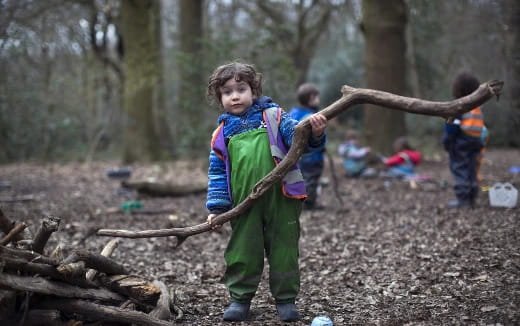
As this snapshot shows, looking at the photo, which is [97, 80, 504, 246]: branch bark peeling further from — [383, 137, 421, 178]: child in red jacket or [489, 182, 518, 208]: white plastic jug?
[383, 137, 421, 178]: child in red jacket

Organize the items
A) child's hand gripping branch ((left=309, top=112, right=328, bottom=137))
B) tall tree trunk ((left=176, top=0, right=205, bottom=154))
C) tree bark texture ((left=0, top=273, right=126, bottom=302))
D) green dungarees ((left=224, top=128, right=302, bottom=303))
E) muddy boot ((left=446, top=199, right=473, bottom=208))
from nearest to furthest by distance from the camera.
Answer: tree bark texture ((left=0, top=273, right=126, bottom=302)) → child's hand gripping branch ((left=309, top=112, right=328, bottom=137)) → green dungarees ((left=224, top=128, right=302, bottom=303)) → muddy boot ((left=446, top=199, right=473, bottom=208)) → tall tree trunk ((left=176, top=0, right=205, bottom=154))

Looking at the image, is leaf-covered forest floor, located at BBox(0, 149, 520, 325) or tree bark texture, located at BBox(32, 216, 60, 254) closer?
tree bark texture, located at BBox(32, 216, 60, 254)

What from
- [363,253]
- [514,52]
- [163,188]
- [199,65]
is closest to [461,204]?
[514,52]

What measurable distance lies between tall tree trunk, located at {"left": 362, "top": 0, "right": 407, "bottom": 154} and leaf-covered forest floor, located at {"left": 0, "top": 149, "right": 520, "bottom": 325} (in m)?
1.55

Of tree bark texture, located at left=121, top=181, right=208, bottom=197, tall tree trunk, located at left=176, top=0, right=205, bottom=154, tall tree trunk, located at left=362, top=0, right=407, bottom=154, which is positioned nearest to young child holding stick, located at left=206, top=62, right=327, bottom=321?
tree bark texture, located at left=121, top=181, right=208, bottom=197

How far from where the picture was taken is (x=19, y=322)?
2924 millimetres

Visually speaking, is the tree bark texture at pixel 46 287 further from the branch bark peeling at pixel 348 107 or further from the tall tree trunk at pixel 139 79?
the tall tree trunk at pixel 139 79

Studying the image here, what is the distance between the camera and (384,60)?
10.4m

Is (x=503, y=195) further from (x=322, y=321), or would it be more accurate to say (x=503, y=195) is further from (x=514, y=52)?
(x=322, y=321)

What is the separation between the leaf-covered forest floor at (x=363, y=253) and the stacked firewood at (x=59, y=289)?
0.45 meters

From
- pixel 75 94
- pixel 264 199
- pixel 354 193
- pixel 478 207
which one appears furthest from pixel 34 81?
pixel 264 199

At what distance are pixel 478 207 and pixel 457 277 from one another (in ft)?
8.76

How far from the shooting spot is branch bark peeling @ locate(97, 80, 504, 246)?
281 centimetres

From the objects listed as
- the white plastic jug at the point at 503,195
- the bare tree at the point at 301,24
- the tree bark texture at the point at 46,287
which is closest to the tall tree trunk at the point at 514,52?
the white plastic jug at the point at 503,195
